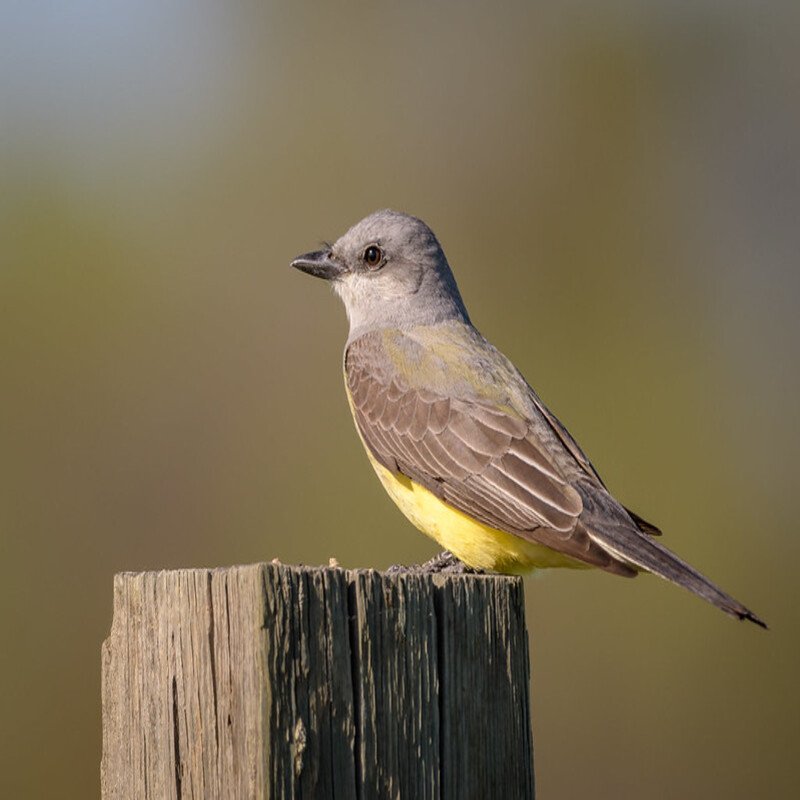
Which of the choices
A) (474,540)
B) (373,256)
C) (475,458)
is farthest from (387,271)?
(474,540)

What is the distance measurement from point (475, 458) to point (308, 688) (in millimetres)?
2764

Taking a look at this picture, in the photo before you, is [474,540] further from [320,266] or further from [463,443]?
[320,266]

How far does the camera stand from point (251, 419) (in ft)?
33.9

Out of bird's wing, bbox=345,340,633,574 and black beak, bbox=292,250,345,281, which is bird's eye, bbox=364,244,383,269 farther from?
bird's wing, bbox=345,340,633,574

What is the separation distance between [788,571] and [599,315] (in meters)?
2.48

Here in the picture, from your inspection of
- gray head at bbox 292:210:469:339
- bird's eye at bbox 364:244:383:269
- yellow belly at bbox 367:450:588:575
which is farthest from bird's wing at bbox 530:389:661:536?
bird's eye at bbox 364:244:383:269

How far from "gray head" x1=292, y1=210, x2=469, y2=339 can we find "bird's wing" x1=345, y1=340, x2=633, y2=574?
72 cm

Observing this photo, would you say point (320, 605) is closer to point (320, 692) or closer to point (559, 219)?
point (320, 692)

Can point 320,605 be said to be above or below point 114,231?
below

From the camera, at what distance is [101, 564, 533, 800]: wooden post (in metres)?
3.37

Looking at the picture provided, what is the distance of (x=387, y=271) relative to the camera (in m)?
7.59

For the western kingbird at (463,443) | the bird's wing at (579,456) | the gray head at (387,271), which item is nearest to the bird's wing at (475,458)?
the western kingbird at (463,443)

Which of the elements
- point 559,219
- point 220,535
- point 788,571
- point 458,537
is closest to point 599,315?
point 559,219

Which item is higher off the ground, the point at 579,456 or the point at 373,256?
the point at 373,256
